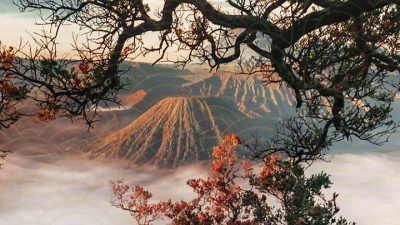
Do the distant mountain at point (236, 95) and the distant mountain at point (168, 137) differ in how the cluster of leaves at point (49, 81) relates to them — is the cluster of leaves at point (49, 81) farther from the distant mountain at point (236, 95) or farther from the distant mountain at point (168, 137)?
the distant mountain at point (236, 95)

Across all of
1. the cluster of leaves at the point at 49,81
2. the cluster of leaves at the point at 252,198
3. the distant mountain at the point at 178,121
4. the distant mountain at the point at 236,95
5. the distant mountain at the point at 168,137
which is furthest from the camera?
the distant mountain at the point at 236,95

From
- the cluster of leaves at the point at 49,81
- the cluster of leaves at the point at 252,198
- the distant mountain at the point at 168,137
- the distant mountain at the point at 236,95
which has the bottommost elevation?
the cluster of leaves at the point at 49,81

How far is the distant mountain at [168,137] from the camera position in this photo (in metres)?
137

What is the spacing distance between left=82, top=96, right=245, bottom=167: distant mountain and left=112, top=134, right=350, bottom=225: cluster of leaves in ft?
384

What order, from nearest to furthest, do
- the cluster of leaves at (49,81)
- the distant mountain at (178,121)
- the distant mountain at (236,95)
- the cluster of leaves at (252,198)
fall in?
the cluster of leaves at (49,81), the cluster of leaves at (252,198), the distant mountain at (178,121), the distant mountain at (236,95)

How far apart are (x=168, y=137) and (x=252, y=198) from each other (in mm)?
127592

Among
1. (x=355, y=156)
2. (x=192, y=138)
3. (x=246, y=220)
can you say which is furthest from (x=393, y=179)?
(x=246, y=220)

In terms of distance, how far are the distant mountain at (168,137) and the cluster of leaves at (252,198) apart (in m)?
117

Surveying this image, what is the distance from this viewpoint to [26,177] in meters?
106

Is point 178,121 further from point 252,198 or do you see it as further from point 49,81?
point 49,81

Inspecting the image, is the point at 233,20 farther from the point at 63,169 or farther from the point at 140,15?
the point at 63,169

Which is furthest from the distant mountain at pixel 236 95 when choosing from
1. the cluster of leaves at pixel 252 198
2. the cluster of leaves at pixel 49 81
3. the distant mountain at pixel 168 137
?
the cluster of leaves at pixel 49 81

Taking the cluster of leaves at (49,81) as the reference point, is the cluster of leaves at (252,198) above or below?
above

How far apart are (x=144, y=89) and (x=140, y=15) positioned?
182058mm
